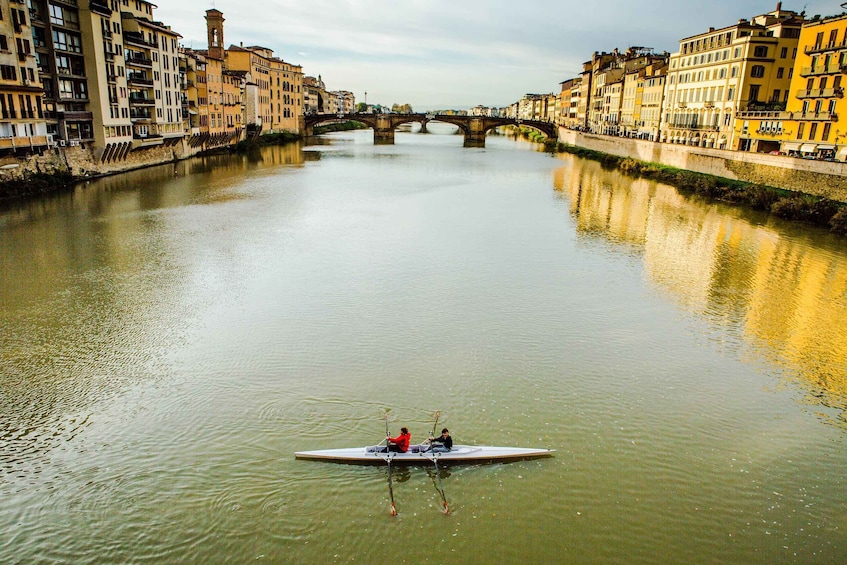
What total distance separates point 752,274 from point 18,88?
37919 millimetres

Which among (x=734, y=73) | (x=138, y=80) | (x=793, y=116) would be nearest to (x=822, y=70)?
(x=793, y=116)

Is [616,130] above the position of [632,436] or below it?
above

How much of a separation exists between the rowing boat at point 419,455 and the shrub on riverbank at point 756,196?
28099mm

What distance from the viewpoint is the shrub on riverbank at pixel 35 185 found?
1323 inches

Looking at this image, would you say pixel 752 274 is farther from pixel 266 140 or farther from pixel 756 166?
pixel 266 140

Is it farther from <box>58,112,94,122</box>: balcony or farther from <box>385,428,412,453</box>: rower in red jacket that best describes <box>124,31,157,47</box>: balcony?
<box>385,428,412,453</box>: rower in red jacket

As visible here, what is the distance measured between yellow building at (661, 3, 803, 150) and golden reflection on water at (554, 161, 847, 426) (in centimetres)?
1327

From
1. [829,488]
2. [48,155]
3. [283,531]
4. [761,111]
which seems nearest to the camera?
[283,531]

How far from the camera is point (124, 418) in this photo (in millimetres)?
12227

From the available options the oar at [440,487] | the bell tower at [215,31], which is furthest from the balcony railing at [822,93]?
the bell tower at [215,31]

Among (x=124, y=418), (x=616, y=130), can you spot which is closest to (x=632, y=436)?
(x=124, y=418)

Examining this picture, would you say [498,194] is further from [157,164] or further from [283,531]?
[283,531]

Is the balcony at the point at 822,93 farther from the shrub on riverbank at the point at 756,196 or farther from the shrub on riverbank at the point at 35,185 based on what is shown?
the shrub on riverbank at the point at 35,185

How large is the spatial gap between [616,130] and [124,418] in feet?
264
